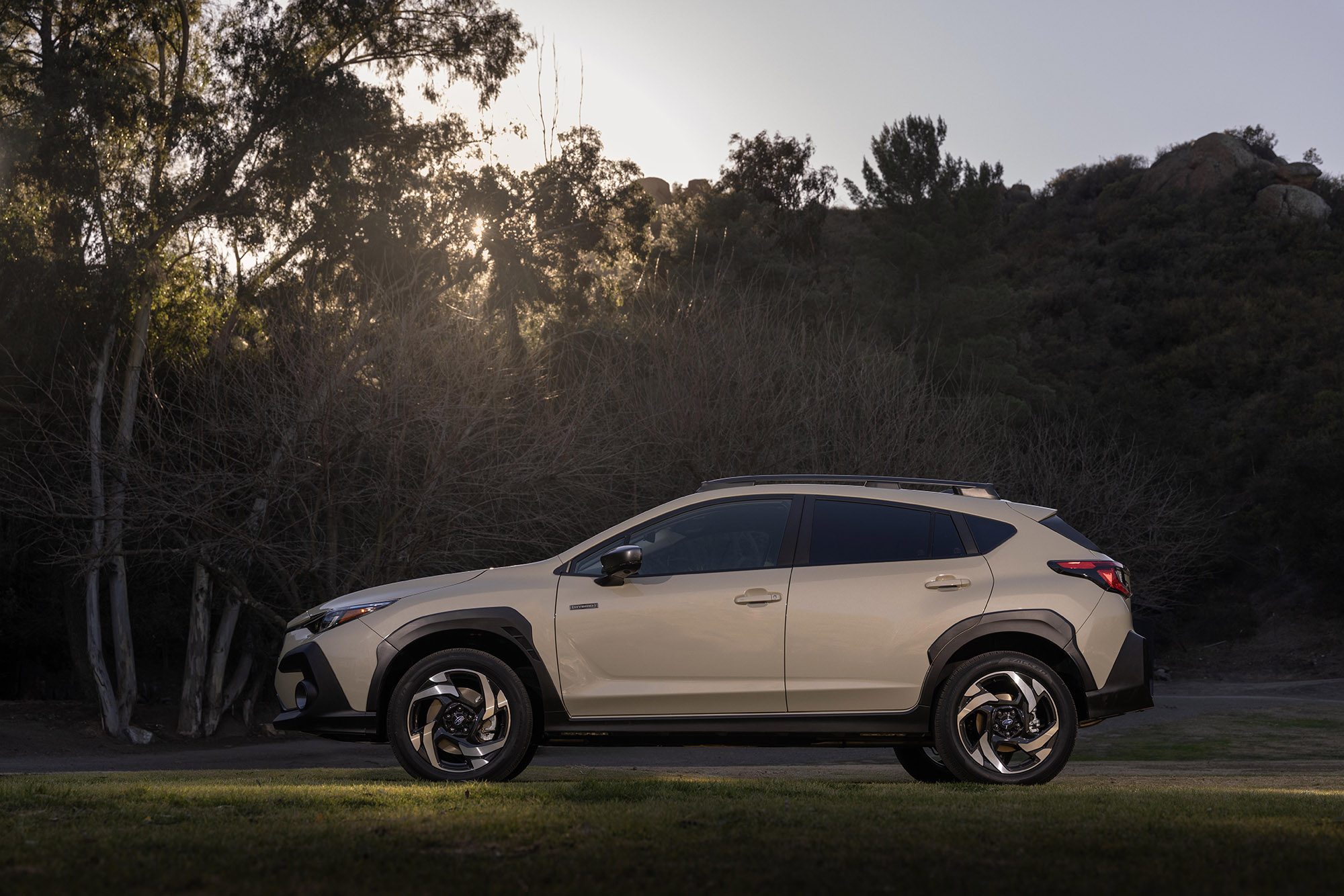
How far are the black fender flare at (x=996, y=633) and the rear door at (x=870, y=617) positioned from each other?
0.12 ft

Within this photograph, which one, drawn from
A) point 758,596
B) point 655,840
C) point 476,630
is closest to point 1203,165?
point 758,596

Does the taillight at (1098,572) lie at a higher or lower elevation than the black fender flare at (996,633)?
higher

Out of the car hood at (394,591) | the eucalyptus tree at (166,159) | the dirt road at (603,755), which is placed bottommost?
the dirt road at (603,755)

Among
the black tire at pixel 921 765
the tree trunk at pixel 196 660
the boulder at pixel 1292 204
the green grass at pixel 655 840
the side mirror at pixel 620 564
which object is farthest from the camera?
the boulder at pixel 1292 204

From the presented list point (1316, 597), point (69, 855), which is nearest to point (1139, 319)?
point (1316, 597)

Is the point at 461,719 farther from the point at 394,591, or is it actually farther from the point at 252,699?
the point at 252,699

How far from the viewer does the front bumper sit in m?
6.61

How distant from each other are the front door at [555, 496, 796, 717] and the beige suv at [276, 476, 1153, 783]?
0.03ft

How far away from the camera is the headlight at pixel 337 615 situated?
22.1ft

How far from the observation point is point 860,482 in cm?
698

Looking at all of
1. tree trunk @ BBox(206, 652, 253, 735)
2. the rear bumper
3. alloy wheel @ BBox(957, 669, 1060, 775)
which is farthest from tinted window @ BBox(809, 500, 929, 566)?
tree trunk @ BBox(206, 652, 253, 735)

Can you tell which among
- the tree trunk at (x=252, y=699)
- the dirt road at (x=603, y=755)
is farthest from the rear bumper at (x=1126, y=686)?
the tree trunk at (x=252, y=699)

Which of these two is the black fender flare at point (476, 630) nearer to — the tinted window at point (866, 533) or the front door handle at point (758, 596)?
the front door handle at point (758, 596)

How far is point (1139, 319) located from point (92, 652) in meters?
49.1
